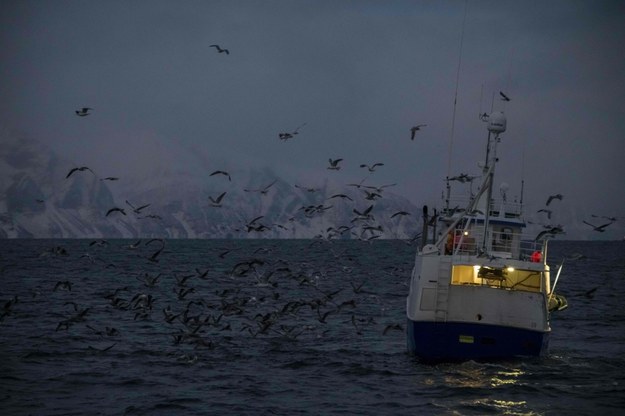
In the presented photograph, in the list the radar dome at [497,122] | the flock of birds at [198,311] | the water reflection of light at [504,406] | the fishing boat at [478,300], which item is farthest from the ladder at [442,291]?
the radar dome at [497,122]

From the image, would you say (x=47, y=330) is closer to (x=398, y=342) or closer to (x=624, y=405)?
(x=398, y=342)

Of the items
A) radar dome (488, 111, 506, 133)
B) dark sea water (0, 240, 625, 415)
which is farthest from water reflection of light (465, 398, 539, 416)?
radar dome (488, 111, 506, 133)

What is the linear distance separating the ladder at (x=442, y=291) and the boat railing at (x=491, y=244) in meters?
1.39

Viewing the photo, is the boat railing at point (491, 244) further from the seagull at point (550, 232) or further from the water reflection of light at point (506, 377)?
the water reflection of light at point (506, 377)

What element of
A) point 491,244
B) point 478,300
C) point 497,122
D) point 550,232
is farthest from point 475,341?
point 497,122

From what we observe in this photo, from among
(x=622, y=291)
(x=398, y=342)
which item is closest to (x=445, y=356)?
(x=398, y=342)

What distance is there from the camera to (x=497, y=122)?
119ft

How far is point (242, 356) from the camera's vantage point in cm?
3559

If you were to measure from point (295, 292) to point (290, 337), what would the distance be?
95.9 ft

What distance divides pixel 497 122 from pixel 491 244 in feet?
16.6

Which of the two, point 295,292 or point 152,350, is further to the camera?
point 295,292

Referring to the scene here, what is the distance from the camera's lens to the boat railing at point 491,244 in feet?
113

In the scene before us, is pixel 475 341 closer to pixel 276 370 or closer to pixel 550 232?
pixel 276 370

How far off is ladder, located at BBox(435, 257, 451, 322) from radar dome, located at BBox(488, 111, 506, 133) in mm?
6807
